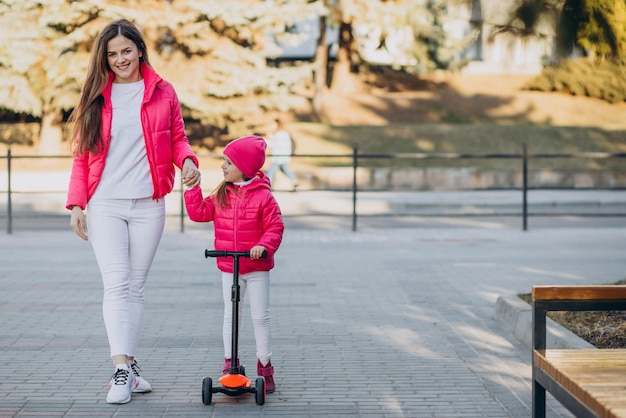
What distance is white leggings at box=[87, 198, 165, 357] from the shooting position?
564 centimetres

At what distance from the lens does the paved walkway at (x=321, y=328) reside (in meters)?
5.65

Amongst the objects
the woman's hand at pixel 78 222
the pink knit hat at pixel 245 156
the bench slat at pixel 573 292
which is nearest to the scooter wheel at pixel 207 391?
the woman's hand at pixel 78 222

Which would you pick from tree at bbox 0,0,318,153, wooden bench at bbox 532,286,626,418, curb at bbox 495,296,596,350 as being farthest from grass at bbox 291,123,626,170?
wooden bench at bbox 532,286,626,418

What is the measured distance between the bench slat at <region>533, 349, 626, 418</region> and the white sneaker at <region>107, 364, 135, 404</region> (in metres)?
2.23

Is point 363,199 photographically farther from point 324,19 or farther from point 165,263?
point 324,19

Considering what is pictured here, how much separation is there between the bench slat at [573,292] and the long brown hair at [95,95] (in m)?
2.51

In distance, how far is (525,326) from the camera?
733 centimetres

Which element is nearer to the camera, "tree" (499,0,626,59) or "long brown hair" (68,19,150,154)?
"long brown hair" (68,19,150,154)

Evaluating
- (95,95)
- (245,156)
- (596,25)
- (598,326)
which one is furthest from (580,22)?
(95,95)

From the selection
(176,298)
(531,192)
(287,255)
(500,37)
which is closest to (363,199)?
(531,192)

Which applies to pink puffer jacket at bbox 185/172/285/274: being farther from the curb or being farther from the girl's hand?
the curb

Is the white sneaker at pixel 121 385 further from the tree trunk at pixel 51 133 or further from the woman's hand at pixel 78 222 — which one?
the tree trunk at pixel 51 133

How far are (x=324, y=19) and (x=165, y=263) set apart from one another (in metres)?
24.0

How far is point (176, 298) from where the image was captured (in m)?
9.20
